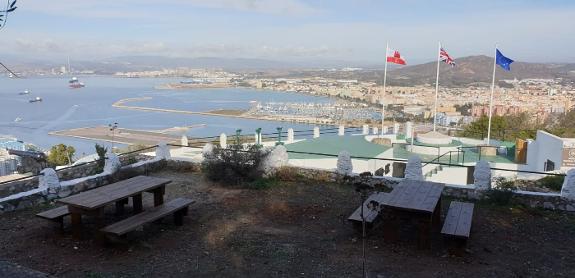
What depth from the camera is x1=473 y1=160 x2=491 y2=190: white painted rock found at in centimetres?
855

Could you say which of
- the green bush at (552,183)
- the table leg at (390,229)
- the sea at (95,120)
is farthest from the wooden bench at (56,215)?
the sea at (95,120)

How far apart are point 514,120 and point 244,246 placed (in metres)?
24.9

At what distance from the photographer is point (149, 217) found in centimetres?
630

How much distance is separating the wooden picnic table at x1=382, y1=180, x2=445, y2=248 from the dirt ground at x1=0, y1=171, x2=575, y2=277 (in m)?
0.20

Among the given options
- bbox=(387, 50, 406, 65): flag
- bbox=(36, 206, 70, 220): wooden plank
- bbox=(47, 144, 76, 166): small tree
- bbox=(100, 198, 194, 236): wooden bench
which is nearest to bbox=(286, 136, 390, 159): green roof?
bbox=(387, 50, 406, 65): flag

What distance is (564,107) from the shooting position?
2970 cm

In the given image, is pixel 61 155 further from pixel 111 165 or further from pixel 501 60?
pixel 501 60

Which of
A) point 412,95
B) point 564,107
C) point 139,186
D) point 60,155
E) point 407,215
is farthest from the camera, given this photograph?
point 412,95

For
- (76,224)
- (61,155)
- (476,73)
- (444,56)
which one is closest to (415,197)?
(76,224)

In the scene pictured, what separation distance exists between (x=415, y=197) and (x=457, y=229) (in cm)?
68

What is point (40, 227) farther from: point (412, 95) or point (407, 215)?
point (412, 95)

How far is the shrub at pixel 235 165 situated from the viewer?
970 centimetres

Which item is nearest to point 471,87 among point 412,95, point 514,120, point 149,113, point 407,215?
point 412,95

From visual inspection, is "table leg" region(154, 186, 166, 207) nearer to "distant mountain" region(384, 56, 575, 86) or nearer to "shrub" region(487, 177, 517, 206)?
"shrub" region(487, 177, 517, 206)
